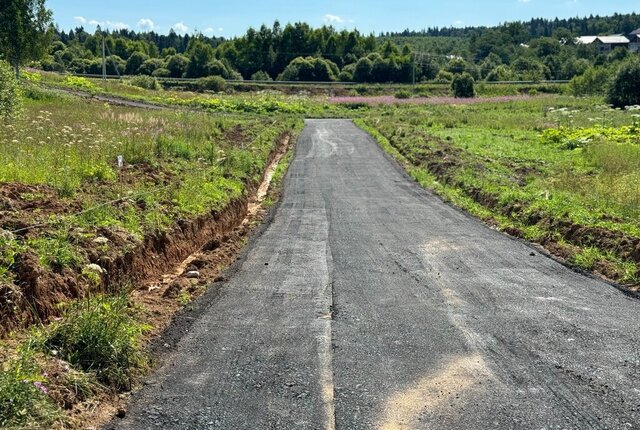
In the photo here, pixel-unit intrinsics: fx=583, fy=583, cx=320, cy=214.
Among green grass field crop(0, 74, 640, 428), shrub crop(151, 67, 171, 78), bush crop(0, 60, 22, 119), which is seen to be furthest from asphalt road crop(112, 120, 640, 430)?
shrub crop(151, 67, 171, 78)

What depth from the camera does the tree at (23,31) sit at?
3653 cm

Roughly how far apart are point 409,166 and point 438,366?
18418 mm

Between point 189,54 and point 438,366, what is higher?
point 189,54

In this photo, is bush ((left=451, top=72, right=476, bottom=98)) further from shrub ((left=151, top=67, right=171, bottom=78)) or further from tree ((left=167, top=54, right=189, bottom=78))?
shrub ((left=151, top=67, right=171, bottom=78))

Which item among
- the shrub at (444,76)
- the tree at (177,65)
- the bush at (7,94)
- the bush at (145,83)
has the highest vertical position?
the tree at (177,65)

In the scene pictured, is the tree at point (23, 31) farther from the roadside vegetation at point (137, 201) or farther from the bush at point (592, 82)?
the bush at point (592, 82)

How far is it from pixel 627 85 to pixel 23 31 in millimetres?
48354

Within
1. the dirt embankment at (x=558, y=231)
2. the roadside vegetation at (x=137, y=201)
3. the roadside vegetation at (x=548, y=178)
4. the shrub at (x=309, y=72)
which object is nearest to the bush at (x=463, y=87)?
the shrub at (x=309, y=72)

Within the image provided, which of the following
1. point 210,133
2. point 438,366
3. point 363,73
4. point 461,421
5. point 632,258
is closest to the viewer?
point 461,421

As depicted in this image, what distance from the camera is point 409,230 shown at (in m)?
12.3

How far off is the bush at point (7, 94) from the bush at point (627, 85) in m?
49.5

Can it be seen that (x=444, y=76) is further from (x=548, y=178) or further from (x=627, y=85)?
(x=548, y=178)

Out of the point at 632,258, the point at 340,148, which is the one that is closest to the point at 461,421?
the point at 632,258

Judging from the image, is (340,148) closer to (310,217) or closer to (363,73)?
(310,217)
